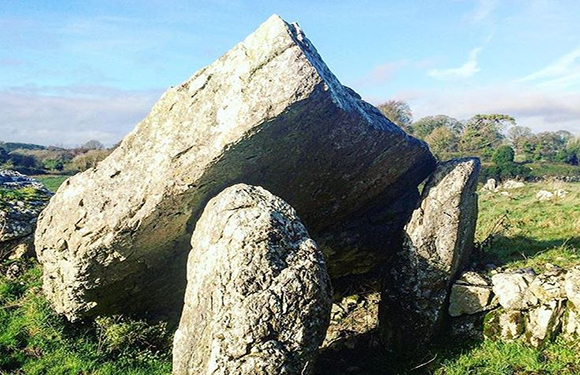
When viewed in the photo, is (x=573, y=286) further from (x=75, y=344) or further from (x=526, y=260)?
(x=75, y=344)

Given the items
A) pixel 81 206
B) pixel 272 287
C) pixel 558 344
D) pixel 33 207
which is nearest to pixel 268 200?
pixel 272 287

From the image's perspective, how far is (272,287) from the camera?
5.86 m

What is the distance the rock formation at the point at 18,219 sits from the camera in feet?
37.2

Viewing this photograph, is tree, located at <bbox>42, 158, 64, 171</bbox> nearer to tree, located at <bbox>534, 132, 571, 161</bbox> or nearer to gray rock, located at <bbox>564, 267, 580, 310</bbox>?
tree, located at <bbox>534, 132, 571, 161</bbox>

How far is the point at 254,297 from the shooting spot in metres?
5.80

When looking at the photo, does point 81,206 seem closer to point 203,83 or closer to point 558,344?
point 203,83

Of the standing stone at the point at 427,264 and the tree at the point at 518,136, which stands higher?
the tree at the point at 518,136

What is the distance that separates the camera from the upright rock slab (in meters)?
6.94

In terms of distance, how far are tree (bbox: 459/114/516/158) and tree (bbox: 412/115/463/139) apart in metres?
2.04

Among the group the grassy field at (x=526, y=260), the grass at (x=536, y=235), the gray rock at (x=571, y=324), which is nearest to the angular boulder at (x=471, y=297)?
the grassy field at (x=526, y=260)

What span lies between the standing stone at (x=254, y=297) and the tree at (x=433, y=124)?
47877mm

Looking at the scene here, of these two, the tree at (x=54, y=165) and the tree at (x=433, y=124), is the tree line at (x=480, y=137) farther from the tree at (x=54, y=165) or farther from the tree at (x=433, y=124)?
the tree at (x=54, y=165)

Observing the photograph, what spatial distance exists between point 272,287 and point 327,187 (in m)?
3.18

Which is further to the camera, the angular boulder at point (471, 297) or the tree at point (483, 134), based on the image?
the tree at point (483, 134)
